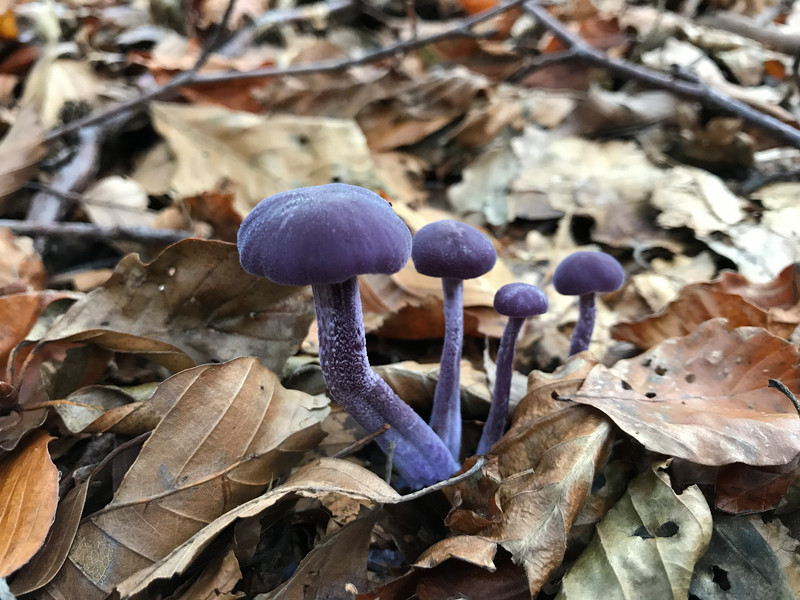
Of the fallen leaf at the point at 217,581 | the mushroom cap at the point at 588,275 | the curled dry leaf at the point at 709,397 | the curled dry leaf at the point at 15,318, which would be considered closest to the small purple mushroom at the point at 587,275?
the mushroom cap at the point at 588,275

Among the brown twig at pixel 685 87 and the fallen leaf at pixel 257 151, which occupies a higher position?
the brown twig at pixel 685 87

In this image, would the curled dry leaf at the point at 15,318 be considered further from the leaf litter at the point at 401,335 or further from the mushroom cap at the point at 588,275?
the mushroom cap at the point at 588,275

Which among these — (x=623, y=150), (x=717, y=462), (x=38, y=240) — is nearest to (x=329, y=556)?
(x=717, y=462)

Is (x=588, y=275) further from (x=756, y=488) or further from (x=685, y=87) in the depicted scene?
(x=685, y=87)

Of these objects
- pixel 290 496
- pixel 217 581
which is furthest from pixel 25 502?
pixel 290 496

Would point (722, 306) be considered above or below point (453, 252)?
below

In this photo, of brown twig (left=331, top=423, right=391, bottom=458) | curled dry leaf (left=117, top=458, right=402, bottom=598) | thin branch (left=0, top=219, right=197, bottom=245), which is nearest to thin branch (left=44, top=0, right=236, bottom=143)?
thin branch (left=0, top=219, right=197, bottom=245)

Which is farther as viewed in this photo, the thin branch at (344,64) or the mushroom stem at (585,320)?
the thin branch at (344,64)

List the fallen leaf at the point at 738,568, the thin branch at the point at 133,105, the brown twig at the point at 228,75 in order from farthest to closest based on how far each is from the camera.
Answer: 1. the brown twig at the point at 228,75
2. the thin branch at the point at 133,105
3. the fallen leaf at the point at 738,568
